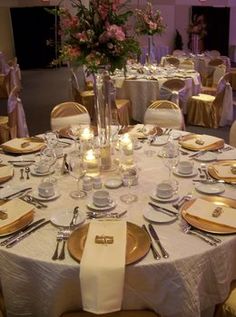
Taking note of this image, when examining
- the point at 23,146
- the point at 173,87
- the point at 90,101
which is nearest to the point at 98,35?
the point at 23,146

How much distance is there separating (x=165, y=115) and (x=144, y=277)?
2.21m

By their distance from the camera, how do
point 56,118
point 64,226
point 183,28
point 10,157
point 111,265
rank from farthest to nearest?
point 183,28 < point 56,118 < point 10,157 < point 64,226 < point 111,265

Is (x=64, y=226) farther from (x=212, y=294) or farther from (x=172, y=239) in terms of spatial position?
(x=212, y=294)

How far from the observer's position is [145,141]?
293cm

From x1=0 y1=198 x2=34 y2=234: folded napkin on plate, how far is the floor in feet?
13.2

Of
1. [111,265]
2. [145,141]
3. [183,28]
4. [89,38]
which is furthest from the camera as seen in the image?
[183,28]

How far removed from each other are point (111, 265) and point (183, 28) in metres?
11.5

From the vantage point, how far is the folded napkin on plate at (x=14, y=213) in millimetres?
1822

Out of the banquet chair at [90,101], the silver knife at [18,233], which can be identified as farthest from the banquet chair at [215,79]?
the silver knife at [18,233]

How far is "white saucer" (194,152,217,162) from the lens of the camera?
2520 millimetres

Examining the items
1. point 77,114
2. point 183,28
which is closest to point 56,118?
point 77,114

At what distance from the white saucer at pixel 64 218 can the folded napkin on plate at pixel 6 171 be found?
0.57m

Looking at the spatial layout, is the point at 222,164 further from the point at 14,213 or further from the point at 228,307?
the point at 14,213

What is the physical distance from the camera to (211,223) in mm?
1806
